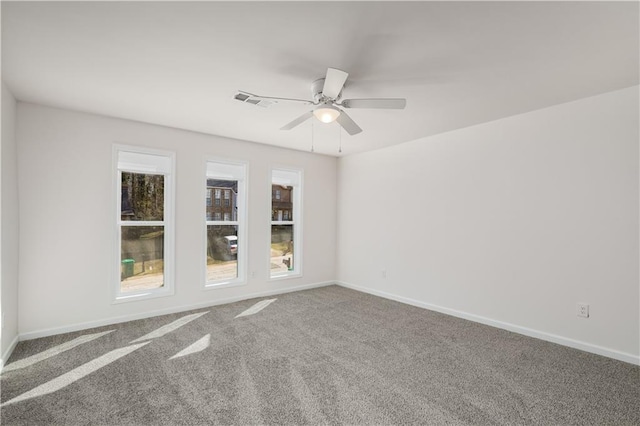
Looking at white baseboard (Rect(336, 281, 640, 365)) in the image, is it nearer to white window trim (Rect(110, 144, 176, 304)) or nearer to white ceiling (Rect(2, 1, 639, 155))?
white ceiling (Rect(2, 1, 639, 155))

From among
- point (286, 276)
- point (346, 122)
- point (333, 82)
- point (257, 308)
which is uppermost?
point (333, 82)

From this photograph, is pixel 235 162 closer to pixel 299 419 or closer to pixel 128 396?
pixel 128 396

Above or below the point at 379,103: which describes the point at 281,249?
below

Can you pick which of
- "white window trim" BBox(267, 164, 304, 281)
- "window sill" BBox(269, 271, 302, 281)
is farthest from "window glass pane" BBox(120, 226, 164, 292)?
"white window trim" BBox(267, 164, 304, 281)

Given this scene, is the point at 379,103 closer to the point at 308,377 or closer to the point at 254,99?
the point at 254,99

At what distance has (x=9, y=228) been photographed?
2.91 m

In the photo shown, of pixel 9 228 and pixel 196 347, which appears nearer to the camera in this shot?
pixel 9 228

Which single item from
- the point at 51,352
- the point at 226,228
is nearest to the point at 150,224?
the point at 226,228

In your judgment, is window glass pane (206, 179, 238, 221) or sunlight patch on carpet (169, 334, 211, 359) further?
window glass pane (206, 179, 238, 221)

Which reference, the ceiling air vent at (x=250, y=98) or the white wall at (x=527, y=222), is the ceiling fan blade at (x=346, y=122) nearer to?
the ceiling air vent at (x=250, y=98)

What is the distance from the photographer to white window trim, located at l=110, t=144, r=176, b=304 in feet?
12.5

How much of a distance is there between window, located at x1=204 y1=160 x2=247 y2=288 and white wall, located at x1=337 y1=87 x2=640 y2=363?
220 cm

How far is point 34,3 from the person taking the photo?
1765mm

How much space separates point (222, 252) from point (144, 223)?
3.81 ft
